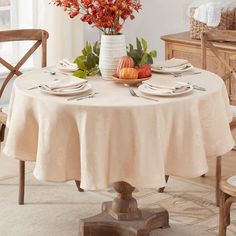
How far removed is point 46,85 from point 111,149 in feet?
1.61

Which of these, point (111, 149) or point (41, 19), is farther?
point (41, 19)

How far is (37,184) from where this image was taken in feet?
13.9

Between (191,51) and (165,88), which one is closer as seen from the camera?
(165,88)

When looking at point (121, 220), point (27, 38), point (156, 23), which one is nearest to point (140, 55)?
point (121, 220)

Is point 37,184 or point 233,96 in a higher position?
point 233,96

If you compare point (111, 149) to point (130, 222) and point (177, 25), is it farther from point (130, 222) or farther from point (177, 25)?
point (177, 25)

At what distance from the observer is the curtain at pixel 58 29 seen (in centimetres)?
556

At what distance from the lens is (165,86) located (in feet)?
10.4

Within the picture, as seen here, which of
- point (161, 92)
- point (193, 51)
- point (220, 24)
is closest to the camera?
point (161, 92)

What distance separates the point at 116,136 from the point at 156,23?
10.6 feet

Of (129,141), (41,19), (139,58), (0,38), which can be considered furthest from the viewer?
(41,19)

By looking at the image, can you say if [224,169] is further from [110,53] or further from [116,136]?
[116,136]

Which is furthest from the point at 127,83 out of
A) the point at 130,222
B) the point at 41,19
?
the point at 41,19

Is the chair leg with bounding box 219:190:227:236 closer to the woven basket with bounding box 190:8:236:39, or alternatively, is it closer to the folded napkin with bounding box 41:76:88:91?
the folded napkin with bounding box 41:76:88:91
